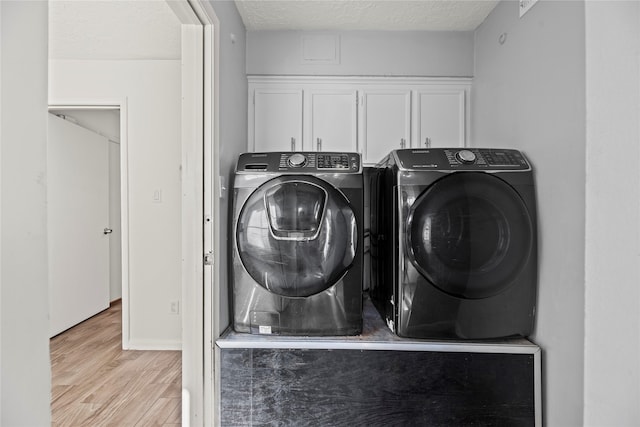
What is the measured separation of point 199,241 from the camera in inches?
62.0

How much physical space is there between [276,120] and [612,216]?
1795 millimetres

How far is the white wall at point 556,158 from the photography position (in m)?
1.32

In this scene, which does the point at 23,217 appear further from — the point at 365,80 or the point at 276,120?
the point at 365,80

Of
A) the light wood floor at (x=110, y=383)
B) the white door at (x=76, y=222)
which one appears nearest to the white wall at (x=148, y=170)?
the light wood floor at (x=110, y=383)

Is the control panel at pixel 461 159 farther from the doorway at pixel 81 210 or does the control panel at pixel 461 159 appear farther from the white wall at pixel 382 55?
the doorway at pixel 81 210

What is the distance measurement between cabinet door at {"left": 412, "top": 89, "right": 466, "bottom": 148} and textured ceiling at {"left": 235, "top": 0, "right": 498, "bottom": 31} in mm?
406

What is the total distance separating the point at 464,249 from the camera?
1.53 m

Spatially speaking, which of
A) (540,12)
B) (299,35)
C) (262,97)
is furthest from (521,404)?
(299,35)

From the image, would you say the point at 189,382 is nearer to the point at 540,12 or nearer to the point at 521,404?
the point at 521,404

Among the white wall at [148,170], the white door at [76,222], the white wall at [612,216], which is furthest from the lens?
the white door at [76,222]

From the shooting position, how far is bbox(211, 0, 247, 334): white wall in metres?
1.67

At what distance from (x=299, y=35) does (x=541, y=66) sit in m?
1.40

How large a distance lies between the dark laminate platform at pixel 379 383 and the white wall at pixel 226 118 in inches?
11.1

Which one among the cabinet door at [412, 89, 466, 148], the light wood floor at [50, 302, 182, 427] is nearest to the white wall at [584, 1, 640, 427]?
the cabinet door at [412, 89, 466, 148]
